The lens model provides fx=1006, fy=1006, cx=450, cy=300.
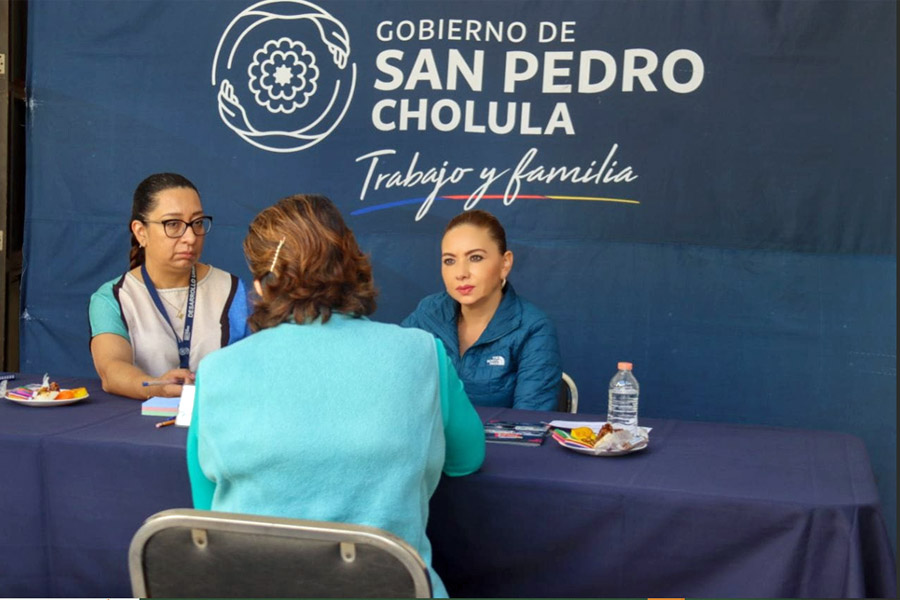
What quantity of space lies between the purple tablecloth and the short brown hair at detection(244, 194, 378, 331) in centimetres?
54

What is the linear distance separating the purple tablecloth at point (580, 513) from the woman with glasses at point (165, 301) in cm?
48

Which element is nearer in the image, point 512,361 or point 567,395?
point 512,361

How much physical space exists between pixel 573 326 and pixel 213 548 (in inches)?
110

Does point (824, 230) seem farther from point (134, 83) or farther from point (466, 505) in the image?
point (134, 83)

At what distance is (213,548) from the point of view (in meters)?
1.46

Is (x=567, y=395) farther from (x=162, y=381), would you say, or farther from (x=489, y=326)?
(x=162, y=381)

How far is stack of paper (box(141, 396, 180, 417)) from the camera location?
98.0 inches

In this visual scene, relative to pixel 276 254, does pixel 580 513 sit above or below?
below

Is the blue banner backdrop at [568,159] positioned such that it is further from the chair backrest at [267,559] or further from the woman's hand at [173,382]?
the chair backrest at [267,559]

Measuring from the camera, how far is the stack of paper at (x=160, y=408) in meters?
2.49

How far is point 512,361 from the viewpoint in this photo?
3033 millimetres

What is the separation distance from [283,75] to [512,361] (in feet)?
6.55

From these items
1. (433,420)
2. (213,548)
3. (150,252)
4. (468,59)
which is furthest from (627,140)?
(213,548)

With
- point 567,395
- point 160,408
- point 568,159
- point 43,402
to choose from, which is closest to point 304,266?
point 160,408
